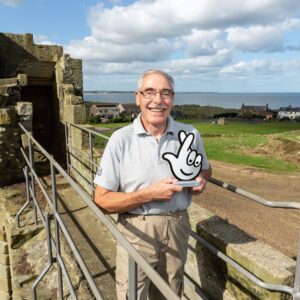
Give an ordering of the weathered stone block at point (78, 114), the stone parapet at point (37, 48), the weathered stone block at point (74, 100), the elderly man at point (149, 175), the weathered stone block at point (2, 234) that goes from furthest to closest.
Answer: the stone parapet at point (37, 48) < the weathered stone block at point (74, 100) < the weathered stone block at point (78, 114) < the weathered stone block at point (2, 234) < the elderly man at point (149, 175)

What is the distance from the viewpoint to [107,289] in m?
3.86

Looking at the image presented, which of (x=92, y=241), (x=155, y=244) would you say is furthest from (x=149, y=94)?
(x=92, y=241)

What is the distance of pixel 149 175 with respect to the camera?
2.40 metres

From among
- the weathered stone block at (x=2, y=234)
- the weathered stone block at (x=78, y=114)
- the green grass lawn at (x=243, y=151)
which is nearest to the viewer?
the weathered stone block at (x=2, y=234)

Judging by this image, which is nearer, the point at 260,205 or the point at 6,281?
the point at 6,281

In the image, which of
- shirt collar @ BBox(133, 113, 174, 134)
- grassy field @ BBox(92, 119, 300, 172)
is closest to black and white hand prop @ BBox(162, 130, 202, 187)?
shirt collar @ BBox(133, 113, 174, 134)

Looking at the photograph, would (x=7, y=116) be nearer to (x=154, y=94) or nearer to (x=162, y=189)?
(x=154, y=94)

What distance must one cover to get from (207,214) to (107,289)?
1425 millimetres

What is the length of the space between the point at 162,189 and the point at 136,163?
0.88 ft

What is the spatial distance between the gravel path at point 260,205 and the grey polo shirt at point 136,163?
34.4ft

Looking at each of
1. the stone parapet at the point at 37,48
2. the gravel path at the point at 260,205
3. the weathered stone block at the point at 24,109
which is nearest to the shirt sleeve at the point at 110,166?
the weathered stone block at the point at 24,109

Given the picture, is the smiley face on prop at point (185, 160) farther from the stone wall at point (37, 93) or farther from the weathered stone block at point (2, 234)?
the stone wall at point (37, 93)

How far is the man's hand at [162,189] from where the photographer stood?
7.41ft

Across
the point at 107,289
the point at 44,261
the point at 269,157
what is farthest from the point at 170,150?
the point at 269,157
